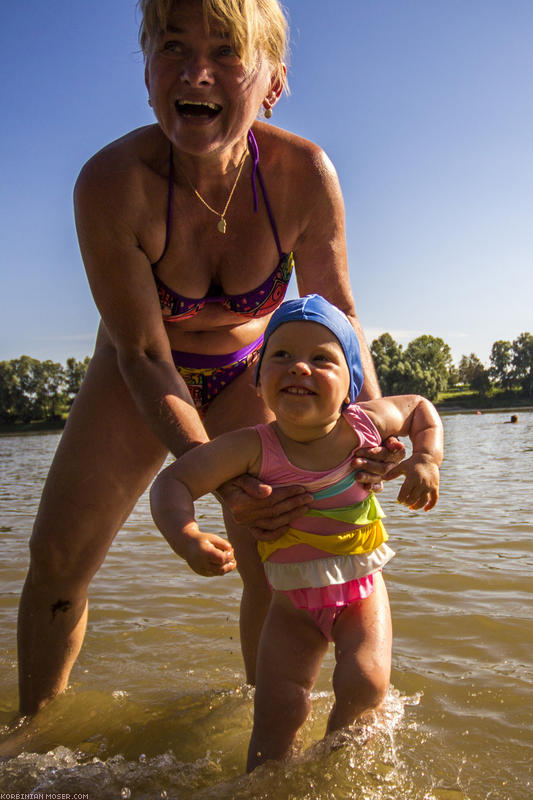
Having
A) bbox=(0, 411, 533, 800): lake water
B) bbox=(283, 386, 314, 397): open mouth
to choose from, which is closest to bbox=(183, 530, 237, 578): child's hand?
bbox=(283, 386, 314, 397): open mouth

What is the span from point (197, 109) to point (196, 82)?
0.31 ft

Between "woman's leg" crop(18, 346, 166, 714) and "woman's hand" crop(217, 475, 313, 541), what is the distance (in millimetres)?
723

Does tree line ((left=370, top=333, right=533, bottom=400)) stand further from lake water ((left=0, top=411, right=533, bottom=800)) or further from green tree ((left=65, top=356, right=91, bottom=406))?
lake water ((left=0, top=411, right=533, bottom=800))

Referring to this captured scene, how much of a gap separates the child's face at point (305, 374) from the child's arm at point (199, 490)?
193 mm

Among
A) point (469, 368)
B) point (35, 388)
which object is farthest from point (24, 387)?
point (469, 368)

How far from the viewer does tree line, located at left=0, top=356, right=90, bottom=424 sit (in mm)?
79938

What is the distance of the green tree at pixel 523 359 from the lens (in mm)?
92650

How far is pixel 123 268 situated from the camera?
255 centimetres

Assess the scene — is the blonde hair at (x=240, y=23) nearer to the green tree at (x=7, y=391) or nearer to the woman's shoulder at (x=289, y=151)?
the woman's shoulder at (x=289, y=151)

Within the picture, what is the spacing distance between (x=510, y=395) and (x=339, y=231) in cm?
8878

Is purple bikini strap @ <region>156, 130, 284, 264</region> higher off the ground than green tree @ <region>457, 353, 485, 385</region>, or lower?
lower

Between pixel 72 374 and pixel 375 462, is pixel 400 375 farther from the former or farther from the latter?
pixel 375 462

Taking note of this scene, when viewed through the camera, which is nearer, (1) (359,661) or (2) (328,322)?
(1) (359,661)

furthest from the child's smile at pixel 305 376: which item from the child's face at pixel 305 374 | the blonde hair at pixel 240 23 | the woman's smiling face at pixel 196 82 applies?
the blonde hair at pixel 240 23
